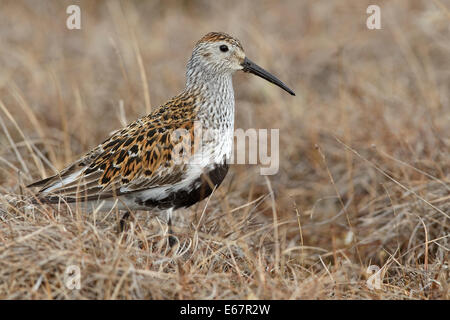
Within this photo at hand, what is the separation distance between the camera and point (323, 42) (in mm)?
9141

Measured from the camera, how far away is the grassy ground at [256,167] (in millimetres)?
3627

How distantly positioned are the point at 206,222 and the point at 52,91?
3.84 meters

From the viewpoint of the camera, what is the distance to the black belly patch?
14.3 feet

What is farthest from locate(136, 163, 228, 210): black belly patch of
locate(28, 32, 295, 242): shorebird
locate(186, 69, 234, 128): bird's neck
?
locate(186, 69, 234, 128): bird's neck

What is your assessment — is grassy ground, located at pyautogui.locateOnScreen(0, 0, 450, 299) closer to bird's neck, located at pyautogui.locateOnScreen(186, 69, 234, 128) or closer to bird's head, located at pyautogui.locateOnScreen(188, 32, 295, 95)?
bird's neck, located at pyautogui.locateOnScreen(186, 69, 234, 128)

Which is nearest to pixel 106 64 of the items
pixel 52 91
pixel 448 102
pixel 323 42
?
pixel 52 91

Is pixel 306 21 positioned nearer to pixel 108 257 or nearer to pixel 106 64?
pixel 106 64

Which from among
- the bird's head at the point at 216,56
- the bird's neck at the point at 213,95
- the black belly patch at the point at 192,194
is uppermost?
the bird's head at the point at 216,56

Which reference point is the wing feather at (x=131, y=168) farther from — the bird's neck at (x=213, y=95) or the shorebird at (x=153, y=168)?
the bird's neck at (x=213, y=95)

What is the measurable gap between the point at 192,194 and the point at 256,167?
2491mm

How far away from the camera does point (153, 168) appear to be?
14.4 ft

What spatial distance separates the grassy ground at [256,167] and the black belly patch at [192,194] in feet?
0.70

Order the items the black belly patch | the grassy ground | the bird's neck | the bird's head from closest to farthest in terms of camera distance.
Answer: the grassy ground → the black belly patch → the bird's neck → the bird's head

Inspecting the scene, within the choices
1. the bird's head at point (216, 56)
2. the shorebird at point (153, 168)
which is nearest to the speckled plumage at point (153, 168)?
the shorebird at point (153, 168)
